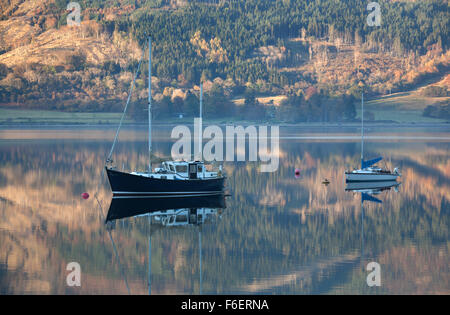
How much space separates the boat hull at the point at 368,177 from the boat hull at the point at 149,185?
43.5ft

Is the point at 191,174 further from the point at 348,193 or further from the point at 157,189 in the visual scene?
the point at 348,193

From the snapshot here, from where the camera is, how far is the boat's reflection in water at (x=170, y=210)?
32.9m

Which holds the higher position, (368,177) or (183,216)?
(368,177)

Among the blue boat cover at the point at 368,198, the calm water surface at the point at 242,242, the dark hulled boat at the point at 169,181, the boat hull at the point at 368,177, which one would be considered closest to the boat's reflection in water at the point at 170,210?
the calm water surface at the point at 242,242

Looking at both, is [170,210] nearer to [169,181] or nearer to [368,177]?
[169,181]

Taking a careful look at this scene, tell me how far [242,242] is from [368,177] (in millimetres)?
22515

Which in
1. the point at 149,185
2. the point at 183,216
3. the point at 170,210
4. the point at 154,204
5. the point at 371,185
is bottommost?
the point at 183,216

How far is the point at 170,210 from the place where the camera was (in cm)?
3628

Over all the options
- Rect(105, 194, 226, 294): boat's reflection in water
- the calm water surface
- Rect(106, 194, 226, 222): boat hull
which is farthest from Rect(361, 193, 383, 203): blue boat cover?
Rect(106, 194, 226, 222): boat hull

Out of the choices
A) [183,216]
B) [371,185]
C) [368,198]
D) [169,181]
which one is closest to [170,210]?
[183,216]

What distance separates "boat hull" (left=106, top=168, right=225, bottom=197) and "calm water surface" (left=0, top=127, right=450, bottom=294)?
5.24ft

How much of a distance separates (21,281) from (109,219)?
11327 millimetres

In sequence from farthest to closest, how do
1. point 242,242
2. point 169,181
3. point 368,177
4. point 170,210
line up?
point 368,177 < point 169,181 < point 170,210 < point 242,242
